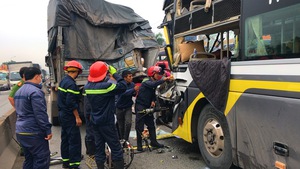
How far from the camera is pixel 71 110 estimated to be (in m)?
4.51

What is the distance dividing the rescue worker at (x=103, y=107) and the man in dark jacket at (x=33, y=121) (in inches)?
26.4

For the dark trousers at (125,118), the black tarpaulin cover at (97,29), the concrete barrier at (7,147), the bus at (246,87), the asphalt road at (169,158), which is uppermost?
the black tarpaulin cover at (97,29)

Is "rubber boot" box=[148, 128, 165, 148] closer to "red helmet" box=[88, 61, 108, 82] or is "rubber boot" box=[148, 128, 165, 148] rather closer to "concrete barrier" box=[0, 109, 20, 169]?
"red helmet" box=[88, 61, 108, 82]

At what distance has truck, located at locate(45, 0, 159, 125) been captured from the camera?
23.8 ft

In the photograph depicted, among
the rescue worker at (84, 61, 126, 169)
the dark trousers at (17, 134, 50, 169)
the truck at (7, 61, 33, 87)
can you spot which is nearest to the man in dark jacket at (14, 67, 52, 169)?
the dark trousers at (17, 134, 50, 169)

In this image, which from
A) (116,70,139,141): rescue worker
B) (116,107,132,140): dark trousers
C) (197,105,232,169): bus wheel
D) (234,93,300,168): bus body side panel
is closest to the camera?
(234,93,300,168): bus body side panel

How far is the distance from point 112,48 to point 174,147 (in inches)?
152

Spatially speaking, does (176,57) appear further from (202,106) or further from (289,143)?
(289,143)

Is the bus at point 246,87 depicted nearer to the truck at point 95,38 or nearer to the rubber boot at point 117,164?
the rubber boot at point 117,164

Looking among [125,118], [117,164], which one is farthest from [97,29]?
[117,164]

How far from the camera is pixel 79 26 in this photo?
762 cm

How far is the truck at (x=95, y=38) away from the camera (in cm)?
724

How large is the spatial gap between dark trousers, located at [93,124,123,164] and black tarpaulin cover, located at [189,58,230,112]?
146cm

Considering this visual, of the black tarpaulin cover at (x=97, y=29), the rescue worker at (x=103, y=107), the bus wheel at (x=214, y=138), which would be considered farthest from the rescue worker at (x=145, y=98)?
the black tarpaulin cover at (x=97, y=29)
